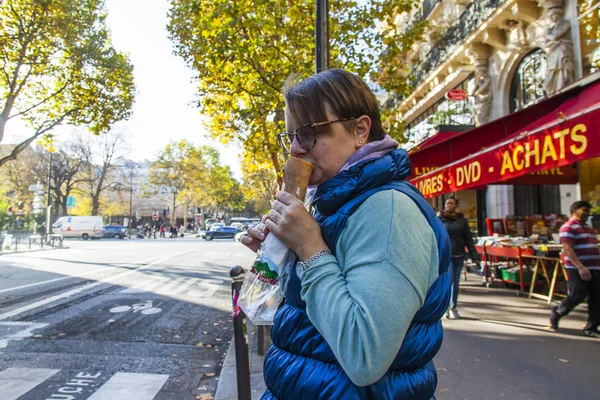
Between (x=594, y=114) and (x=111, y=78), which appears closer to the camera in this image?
(x=594, y=114)

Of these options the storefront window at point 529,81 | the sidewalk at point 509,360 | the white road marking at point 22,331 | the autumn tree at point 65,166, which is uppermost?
the autumn tree at point 65,166

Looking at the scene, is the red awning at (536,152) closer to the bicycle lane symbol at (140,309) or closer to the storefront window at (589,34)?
the storefront window at (589,34)

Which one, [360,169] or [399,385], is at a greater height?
[360,169]

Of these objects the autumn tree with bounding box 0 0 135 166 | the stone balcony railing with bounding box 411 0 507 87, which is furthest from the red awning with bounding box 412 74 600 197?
the autumn tree with bounding box 0 0 135 166

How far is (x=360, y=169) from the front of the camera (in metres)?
1.08

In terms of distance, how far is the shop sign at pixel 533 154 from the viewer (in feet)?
12.1

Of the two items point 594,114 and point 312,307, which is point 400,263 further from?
point 594,114

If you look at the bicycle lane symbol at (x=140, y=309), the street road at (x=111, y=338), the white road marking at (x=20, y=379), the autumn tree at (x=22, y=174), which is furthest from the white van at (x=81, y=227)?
the white road marking at (x=20, y=379)

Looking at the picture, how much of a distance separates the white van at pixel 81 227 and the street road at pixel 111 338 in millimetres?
35010

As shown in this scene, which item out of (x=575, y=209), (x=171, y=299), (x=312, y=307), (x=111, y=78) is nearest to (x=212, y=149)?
(x=111, y=78)

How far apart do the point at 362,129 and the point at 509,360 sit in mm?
4633

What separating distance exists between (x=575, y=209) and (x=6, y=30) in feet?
56.9

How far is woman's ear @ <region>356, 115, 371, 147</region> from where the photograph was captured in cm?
118

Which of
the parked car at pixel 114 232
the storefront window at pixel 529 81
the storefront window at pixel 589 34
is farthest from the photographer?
the parked car at pixel 114 232
